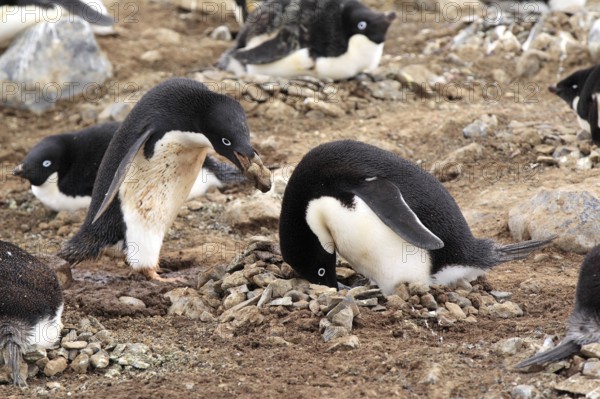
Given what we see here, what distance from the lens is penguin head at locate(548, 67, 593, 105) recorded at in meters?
8.01

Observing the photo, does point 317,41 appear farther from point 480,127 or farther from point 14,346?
point 14,346

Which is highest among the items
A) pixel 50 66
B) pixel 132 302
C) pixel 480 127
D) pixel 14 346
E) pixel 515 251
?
pixel 515 251

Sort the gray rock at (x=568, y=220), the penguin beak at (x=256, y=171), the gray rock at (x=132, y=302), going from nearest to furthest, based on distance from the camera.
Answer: the gray rock at (x=132, y=302)
the penguin beak at (x=256, y=171)
the gray rock at (x=568, y=220)

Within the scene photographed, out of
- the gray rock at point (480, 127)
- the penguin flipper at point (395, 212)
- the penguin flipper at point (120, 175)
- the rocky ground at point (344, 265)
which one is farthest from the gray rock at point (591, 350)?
the gray rock at point (480, 127)

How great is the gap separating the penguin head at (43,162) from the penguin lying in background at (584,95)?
147 inches

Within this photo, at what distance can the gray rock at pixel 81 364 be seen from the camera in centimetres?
431

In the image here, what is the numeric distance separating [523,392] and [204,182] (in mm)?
4036

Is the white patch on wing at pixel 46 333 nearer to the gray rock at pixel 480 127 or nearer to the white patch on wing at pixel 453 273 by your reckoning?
the white patch on wing at pixel 453 273

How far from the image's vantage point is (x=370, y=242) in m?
4.89

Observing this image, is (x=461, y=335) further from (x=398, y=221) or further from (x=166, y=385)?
(x=166, y=385)

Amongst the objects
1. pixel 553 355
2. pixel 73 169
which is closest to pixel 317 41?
pixel 73 169

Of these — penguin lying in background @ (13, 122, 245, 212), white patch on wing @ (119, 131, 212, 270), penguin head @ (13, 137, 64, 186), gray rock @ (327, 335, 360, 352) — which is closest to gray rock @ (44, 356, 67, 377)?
gray rock @ (327, 335, 360, 352)

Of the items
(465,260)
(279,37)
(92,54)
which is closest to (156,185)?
(465,260)

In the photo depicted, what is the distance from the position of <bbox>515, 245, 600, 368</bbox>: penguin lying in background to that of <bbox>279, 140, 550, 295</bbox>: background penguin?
0.82 metres
